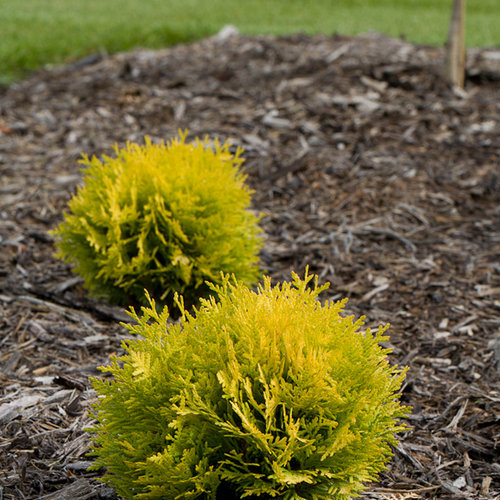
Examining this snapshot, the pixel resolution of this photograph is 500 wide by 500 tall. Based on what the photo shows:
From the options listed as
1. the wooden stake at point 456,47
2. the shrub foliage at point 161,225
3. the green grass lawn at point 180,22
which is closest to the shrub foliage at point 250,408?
the shrub foliage at point 161,225

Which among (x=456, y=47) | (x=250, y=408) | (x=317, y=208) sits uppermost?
(x=456, y=47)

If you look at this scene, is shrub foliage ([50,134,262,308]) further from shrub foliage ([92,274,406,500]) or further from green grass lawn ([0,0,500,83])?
green grass lawn ([0,0,500,83])

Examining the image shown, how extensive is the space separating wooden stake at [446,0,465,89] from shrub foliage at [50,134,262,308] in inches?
166

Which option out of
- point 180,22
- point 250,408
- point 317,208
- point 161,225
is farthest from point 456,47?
point 180,22

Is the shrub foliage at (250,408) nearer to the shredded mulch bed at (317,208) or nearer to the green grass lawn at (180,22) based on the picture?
the shredded mulch bed at (317,208)

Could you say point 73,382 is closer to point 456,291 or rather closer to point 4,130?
point 456,291

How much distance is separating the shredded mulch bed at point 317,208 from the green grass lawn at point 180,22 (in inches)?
42.8

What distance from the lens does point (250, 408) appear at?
→ 7.42 ft

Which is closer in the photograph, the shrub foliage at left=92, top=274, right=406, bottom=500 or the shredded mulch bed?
the shrub foliage at left=92, top=274, right=406, bottom=500

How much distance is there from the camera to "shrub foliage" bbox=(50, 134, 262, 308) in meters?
3.76

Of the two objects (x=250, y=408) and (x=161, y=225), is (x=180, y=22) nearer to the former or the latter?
(x=161, y=225)

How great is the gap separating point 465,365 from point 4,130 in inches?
218

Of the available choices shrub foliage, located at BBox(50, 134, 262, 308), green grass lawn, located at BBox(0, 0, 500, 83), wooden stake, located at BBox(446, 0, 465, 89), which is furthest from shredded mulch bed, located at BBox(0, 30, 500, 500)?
green grass lawn, located at BBox(0, 0, 500, 83)

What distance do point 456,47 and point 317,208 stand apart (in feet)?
10.1
